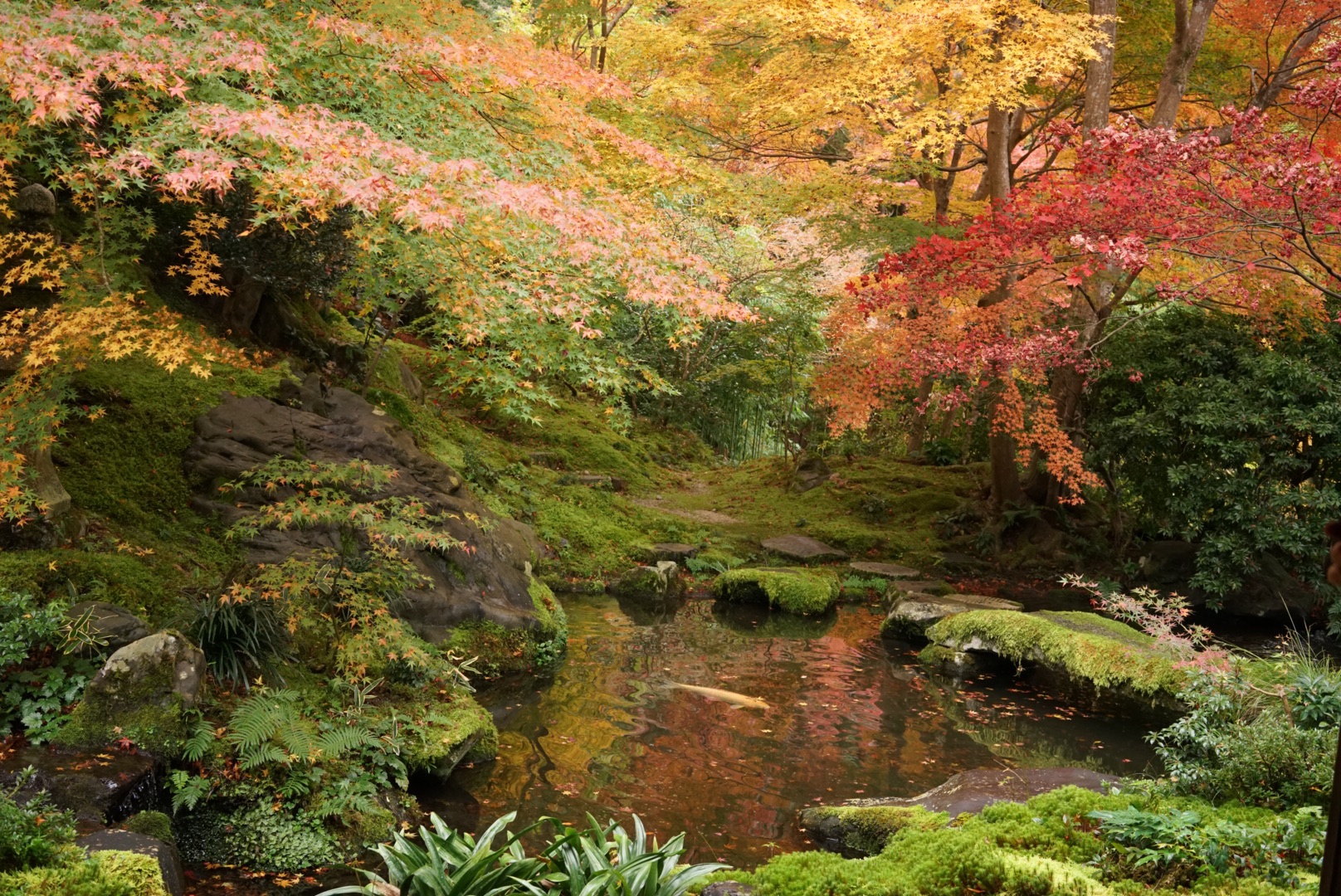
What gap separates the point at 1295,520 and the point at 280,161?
11.0 m

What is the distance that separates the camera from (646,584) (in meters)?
11.6

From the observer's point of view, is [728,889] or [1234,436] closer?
[728,889]

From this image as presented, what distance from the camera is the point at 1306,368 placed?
Result: 10383 millimetres

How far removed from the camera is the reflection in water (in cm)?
562

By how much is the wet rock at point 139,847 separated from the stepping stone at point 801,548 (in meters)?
10.4

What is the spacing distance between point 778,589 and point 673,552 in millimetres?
1832

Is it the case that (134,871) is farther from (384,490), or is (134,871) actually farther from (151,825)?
(384,490)

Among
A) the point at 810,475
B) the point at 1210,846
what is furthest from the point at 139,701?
the point at 810,475

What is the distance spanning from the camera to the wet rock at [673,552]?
12.8 m

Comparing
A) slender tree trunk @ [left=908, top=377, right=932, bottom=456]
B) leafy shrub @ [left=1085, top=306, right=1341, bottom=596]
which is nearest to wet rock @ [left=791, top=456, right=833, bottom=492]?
slender tree trunk @ [left=908, top=377, right=932, bottom=456]

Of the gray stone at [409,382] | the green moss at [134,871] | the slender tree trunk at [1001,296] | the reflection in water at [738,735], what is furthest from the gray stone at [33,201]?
the slender tree trunk at [1001,296]

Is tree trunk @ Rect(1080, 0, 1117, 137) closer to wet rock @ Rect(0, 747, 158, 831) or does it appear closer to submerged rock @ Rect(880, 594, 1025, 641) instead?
submerged rock @ Rect(880, 594, 1025, 641)

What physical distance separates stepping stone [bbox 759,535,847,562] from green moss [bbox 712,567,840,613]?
5.13 feet

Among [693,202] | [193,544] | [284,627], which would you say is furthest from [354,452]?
[693,202]
